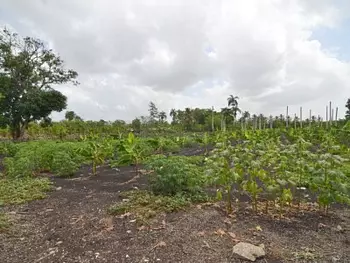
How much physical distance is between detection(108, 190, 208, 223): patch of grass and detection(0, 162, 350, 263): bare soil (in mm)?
134

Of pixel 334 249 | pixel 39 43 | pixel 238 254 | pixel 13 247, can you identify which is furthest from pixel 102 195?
pixel 39 43

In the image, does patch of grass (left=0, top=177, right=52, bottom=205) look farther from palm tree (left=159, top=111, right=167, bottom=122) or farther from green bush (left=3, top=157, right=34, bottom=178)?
palm tree (left=159, top=111, right=167, bottom=122)

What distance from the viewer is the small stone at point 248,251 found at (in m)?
3.10

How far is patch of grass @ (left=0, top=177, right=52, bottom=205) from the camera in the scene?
5.55 meters

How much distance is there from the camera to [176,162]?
16.3 ft

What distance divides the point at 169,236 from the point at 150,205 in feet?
3.12

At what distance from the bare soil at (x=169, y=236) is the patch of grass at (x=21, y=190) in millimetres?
683

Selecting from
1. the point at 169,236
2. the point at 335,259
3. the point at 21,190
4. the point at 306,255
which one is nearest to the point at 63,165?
the point at 21,190

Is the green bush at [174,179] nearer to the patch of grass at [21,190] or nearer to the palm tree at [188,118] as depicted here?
the patch of grass at [21,190]

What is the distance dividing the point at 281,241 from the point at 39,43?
25.3m

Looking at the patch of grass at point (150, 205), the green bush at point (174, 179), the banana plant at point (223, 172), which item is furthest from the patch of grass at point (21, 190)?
the banana plant at point (223, 172)

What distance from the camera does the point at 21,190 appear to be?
6.13 metres

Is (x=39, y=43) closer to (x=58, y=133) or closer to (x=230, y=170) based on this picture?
(x=58, y=133)

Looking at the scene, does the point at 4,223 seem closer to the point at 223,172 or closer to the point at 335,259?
the point at 223,172
